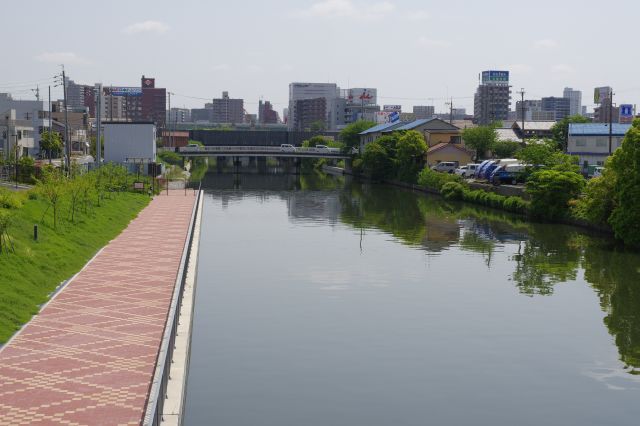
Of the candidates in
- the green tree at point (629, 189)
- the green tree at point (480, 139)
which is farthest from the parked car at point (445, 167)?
the green tree at point (629, 189)

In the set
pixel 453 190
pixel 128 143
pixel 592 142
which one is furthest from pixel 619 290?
pixel 128 143

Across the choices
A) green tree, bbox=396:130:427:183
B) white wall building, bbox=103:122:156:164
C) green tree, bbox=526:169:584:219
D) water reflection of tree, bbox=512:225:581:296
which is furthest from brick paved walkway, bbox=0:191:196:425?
green tree, bbox=396:130:427:183

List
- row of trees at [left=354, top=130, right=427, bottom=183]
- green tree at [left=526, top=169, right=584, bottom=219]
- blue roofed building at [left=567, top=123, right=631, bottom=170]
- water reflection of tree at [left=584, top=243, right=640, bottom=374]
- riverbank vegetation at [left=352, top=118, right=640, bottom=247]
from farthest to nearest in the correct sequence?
row of trees at [left=354, top=130, right=427, bottom=183] < blue roofed building at [left=567, top=123, right=631, bottom=170] < green tree at [left=526, top=169, right=584, bottom=219] < riverbank vegetation at [left=352, top=118, right=640, bottom=247] < water reflection of tree at [left=584, top=243, right=640, bottom=374]

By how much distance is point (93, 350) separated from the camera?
1917 centimetres

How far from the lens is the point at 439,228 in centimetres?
5347

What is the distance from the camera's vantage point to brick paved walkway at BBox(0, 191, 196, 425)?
15.3 m

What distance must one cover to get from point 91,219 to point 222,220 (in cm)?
1672

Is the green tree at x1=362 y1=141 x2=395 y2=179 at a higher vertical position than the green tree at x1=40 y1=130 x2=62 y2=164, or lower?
lower

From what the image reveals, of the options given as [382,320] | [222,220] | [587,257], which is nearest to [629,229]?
[587,257]

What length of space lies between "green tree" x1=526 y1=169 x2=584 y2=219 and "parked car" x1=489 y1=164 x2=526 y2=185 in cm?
1225

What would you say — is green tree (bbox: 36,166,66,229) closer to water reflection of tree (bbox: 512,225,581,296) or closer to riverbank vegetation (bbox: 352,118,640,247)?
water reflection of tree (bbox: 512,225,581,296)

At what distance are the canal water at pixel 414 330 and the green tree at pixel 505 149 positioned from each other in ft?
156

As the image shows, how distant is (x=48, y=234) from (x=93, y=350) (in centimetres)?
1494

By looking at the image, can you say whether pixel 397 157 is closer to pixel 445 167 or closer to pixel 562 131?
pixel 445 167
